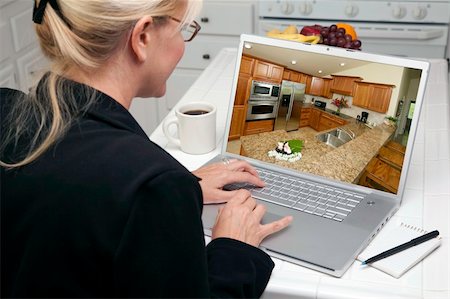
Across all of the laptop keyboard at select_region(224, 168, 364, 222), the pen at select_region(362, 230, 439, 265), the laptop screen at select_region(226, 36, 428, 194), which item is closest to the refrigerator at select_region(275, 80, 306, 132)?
the laptop screen at select_region(226, 36, 428, 194)

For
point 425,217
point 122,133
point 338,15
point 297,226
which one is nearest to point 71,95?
point 122,133

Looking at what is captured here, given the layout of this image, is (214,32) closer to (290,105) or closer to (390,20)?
(390,20)

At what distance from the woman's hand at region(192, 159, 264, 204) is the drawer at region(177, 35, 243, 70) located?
153 centimetres

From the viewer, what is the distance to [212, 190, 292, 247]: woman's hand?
970 millimetres

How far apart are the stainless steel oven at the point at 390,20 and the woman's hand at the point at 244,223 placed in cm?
159

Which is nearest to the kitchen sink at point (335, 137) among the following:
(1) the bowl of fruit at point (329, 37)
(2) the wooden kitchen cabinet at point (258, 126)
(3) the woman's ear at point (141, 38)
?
(2) the wooden kitchen cabinet at point (258, 126)

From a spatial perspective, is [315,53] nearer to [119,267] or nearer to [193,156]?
[193,156]

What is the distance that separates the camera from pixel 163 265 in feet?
2.35

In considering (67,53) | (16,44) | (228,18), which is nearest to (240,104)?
(67,53)

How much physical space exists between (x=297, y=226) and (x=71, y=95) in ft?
1.59

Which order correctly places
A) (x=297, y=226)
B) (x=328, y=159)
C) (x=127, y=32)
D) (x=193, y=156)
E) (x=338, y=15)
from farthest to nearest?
(x=338, y=15)
(x=193, y=156)
(x=328, y=159)
(x=297, y=226)
(x=127, y=32)

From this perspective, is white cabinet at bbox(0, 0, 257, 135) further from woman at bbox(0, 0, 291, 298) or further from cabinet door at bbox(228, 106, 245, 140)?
woman at bbox(0, 0, 291, 298)

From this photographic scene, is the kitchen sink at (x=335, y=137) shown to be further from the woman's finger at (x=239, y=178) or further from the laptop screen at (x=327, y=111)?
the woman's finger at (x=239, y=178)

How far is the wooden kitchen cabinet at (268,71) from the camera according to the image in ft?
4.15
